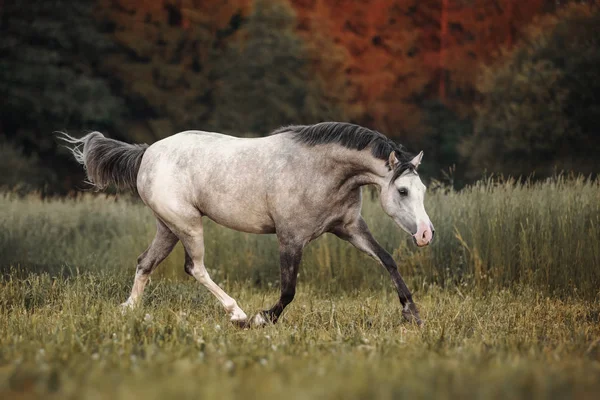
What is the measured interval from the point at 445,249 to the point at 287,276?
3.84 m

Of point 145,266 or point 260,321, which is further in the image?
point 145,266

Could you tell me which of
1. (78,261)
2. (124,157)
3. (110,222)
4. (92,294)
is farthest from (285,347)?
(110,222)

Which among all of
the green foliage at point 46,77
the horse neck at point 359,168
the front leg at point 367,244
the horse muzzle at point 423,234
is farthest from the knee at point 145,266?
the green foliage at point 46,77

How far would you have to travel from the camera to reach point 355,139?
21.5 ft

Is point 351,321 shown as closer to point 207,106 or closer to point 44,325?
point 44,325

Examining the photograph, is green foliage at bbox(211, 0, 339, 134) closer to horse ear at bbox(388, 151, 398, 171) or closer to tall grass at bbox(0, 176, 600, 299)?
tall grass at bbox(0, 176, 600, 299)

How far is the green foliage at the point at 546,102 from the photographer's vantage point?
997 inches

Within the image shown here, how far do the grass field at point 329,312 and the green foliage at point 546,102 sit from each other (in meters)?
16.1

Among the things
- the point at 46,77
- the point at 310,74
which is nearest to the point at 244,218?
the point at 46,77

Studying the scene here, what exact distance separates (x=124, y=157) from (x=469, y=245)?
4667 millimetres

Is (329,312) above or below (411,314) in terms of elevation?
below

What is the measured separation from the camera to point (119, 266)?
33.8ft

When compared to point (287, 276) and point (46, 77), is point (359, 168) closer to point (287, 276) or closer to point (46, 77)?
point (287, 276)

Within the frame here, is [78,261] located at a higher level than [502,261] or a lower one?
lower
